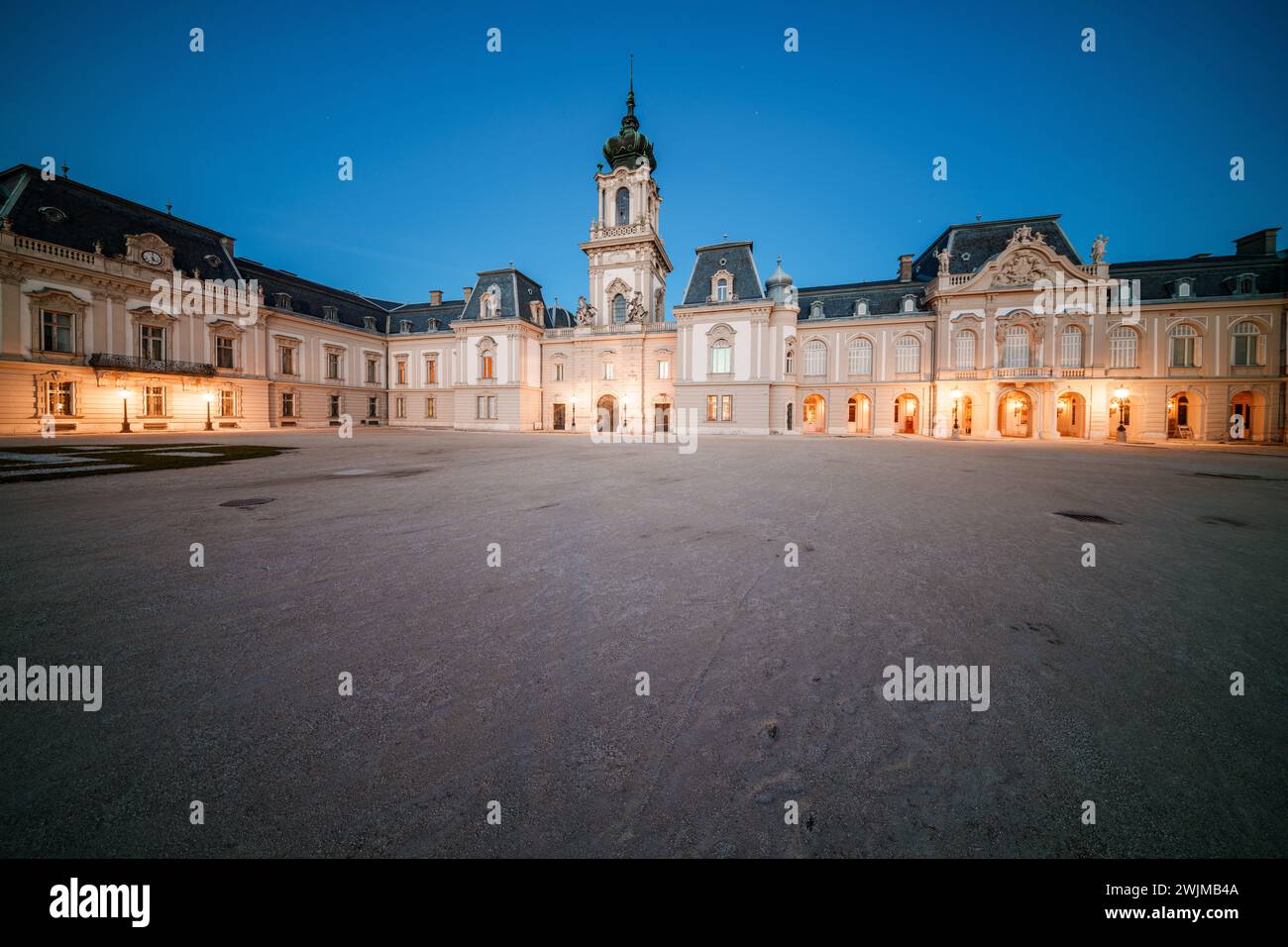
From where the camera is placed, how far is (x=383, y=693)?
8.25 ft

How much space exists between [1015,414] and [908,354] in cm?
995

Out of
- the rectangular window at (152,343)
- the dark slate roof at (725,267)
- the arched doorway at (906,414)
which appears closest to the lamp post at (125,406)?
the rectangular window at (152,343)

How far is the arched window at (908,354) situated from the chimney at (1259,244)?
2347 centimetres

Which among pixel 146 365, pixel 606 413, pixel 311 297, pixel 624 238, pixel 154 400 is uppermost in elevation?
pixel 624 238

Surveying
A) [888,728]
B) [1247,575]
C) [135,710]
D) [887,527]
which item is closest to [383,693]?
[135,710]

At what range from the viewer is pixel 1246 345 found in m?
32.6

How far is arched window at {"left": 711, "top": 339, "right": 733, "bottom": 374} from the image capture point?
36.6 m

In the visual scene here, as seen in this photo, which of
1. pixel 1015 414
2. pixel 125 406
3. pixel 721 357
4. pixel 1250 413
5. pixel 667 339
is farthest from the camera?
pixel 667 339

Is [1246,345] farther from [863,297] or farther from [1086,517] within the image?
[1086,517]

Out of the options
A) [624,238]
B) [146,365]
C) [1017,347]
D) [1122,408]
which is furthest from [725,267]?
[146,365]

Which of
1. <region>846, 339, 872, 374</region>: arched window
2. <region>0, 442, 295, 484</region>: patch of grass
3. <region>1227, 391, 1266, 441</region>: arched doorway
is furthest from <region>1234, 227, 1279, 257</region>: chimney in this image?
<region>0, 442, 295, 484</region>: patch of grass

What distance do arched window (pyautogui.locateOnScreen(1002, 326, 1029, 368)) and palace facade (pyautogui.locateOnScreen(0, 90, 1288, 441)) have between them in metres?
0.16

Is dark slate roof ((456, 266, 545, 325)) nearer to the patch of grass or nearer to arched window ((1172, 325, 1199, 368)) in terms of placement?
the patch of grass

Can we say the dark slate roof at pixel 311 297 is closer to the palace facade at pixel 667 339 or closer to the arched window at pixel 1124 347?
the palace facade at pixel 667 339
